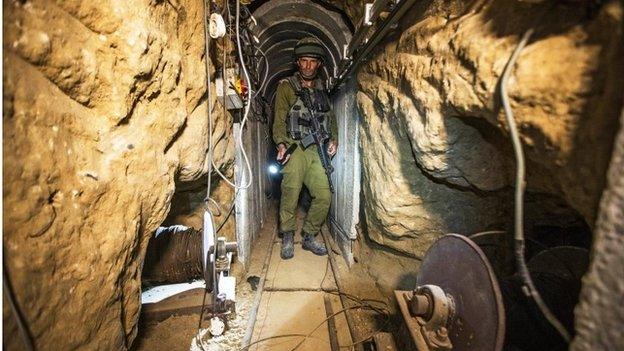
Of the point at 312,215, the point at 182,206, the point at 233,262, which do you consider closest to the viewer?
the point at 182,206

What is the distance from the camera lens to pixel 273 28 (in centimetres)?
466

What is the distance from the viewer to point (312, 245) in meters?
4.89

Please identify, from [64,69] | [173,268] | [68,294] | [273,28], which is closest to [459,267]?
[68,294]

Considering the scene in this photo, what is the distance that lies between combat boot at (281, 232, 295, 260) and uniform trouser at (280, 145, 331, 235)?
0.34ft

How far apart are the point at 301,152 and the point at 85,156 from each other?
3.71m

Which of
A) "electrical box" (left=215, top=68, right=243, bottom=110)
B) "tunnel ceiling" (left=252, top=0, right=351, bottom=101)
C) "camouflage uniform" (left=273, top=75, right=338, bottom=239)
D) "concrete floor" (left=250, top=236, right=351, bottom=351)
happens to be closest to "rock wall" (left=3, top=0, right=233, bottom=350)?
"electrical box" (left=215, top=68, right=243, bottom=110)

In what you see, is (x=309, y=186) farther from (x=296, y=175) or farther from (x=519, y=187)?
(x=519, y=187)

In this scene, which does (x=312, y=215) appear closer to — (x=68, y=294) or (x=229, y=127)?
(x=229, y=127)

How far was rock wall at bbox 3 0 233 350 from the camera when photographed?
100cm

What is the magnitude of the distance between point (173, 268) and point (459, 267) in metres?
2.68

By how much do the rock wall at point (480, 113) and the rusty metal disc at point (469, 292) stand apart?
47cm

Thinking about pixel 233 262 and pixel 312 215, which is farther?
pixel 312 215

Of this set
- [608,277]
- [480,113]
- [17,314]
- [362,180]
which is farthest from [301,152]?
[608,277]

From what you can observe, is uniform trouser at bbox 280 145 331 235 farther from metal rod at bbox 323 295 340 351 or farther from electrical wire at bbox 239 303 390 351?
electrical wire at bbox 239 303 390 351
